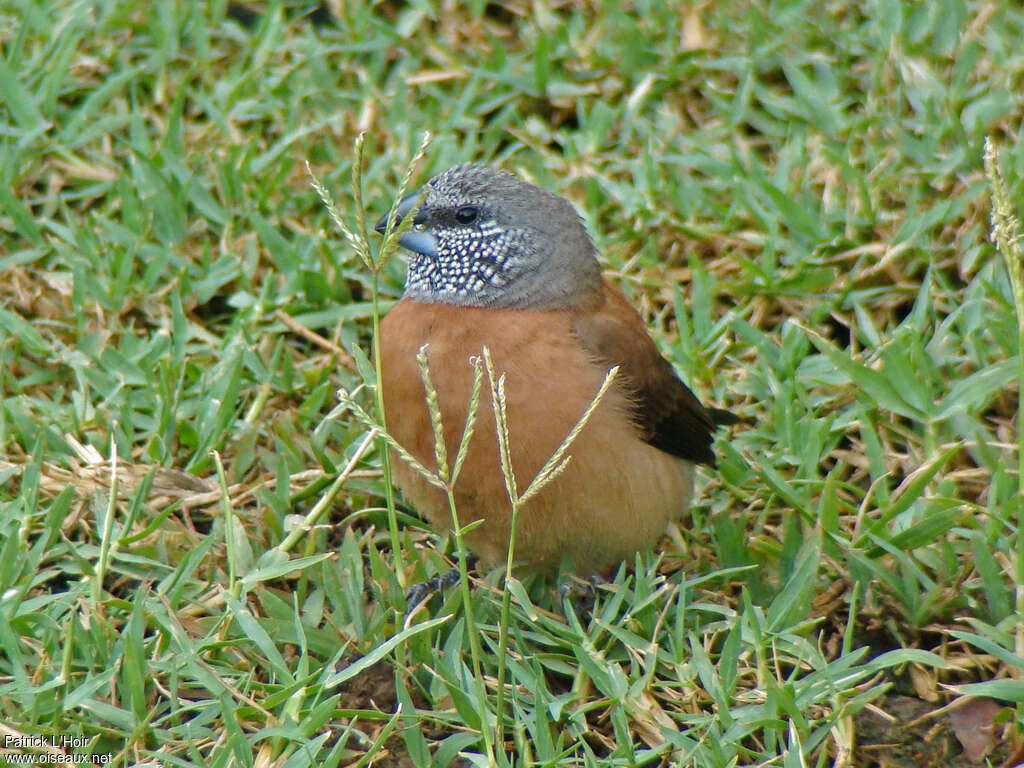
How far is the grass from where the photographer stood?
3730 millimetres

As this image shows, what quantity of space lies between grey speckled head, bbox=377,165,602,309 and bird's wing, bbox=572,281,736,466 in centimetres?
13

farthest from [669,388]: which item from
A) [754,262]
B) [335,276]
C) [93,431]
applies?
[93,431]

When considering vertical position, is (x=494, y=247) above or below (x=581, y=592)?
above

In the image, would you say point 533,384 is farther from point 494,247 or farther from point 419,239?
point 419,239

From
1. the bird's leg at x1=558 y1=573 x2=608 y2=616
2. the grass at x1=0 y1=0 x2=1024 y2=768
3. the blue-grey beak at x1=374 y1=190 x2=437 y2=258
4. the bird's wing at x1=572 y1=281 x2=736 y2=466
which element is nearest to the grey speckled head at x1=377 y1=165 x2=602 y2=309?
the blue-grey beak at x1=374 y1=190 x2=437 y2=258

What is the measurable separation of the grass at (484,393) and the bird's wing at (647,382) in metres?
0.29

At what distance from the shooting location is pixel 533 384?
3.99 metres

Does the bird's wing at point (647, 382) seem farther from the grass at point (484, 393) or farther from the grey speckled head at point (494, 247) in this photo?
the grass at point (484, 393)

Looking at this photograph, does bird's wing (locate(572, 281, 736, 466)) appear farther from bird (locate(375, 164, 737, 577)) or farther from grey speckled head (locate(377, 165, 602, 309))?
grey speckled head (locate(377, 165, 602, 309))

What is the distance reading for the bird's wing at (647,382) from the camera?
4262 mm

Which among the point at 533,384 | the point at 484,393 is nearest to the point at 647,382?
the point at 533,384

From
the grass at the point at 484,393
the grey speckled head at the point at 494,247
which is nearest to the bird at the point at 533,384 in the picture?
the grey speckled head at the point at 494,247

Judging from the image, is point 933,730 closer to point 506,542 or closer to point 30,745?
point 506,542

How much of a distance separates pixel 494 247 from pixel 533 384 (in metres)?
0.60
